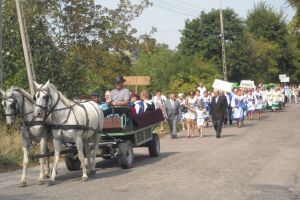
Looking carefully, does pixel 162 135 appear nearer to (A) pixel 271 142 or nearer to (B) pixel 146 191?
(A) pixel 271 142

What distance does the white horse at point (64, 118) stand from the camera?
12273 millimetres

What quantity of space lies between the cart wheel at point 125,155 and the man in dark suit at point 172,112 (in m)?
9.64

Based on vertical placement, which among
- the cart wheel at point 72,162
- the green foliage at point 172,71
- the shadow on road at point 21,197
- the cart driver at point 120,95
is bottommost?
the shadow on road at point 21,197

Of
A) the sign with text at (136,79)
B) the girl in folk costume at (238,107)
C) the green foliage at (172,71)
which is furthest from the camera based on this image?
the green foliage at (172,71)

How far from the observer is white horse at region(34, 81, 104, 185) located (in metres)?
12.3

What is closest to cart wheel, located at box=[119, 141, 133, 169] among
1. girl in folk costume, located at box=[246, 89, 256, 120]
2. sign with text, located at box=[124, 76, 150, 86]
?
sign with text, located at box=[124, 76, 150, 86]

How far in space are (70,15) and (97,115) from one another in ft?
45.6

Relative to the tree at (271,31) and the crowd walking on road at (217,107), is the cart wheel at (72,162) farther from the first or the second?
the tree at (271,31)

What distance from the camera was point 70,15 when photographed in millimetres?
26766

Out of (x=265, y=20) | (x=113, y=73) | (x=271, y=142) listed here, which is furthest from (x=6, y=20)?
(x=265, y=20)

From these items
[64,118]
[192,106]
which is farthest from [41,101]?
[192,106]

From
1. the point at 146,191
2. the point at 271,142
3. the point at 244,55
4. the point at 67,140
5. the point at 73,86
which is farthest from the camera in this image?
the point at 244,55

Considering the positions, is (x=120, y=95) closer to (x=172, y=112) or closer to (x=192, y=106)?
(x=172, y=112)

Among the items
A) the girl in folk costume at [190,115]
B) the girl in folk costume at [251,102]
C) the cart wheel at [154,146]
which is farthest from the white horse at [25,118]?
the girl in folk costume at [251,102]
